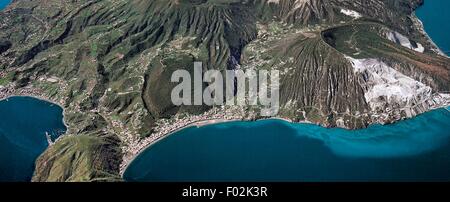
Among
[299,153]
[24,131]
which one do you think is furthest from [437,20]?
[24,131]

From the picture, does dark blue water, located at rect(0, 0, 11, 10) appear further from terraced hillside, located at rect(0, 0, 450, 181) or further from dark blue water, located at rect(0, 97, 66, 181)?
dark blue water, located at rect(0, 97, 66, 181)

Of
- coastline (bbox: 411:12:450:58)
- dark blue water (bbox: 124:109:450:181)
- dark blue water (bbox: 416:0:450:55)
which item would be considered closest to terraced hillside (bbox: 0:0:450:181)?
coastline (bbox: 411:12:450:58)

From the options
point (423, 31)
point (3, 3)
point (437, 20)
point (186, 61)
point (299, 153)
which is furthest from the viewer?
point (3, 3)

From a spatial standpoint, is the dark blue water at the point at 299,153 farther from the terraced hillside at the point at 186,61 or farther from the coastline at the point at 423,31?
the coastline at the point at 423,31

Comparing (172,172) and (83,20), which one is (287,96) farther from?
(83,20)

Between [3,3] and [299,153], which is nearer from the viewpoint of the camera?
[299,153]

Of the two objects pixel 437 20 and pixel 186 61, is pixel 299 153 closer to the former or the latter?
pixel 186 61
